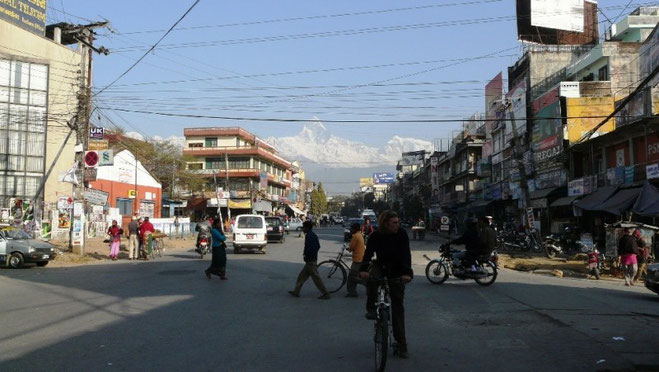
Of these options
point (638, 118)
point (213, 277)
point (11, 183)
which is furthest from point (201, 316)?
point (11, 183)

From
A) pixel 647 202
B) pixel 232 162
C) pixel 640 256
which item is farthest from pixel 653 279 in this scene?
pixel 232 162

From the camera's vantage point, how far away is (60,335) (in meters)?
8.07

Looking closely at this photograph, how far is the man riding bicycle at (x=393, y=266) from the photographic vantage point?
6.68m

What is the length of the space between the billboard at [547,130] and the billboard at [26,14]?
1319 inches

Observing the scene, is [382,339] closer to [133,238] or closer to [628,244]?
[628,244]

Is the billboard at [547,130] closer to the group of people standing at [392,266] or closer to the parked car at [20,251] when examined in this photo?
the parked car at [20,251]

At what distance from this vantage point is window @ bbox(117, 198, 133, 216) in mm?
44197

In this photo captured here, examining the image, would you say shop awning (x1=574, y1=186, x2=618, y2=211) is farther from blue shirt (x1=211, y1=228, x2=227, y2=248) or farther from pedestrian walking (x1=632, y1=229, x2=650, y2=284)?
blue shirt (x1=211, y1=228, x2=227, y2=248)

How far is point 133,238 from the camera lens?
78.0ft

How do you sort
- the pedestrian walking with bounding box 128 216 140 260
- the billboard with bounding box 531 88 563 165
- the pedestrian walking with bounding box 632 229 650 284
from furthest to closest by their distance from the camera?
the billboard with bounding box 531 88 563 165, the pedestrian walking with bounding box 128 216 140 260, the pedestrian walking with bounding box 632 229 650 284

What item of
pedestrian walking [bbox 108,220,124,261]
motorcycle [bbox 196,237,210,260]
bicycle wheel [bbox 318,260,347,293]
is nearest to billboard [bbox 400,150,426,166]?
motorcycle [bbox 196,237,210,260]

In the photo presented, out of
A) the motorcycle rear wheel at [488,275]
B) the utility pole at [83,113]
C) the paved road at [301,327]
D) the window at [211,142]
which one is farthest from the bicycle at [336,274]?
the window at [211,142]

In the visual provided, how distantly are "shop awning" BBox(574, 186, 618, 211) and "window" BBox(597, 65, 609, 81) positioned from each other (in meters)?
10.6

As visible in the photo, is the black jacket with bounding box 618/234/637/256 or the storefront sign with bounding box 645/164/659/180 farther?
the storefront sign with bounding box 645/164/659/180
